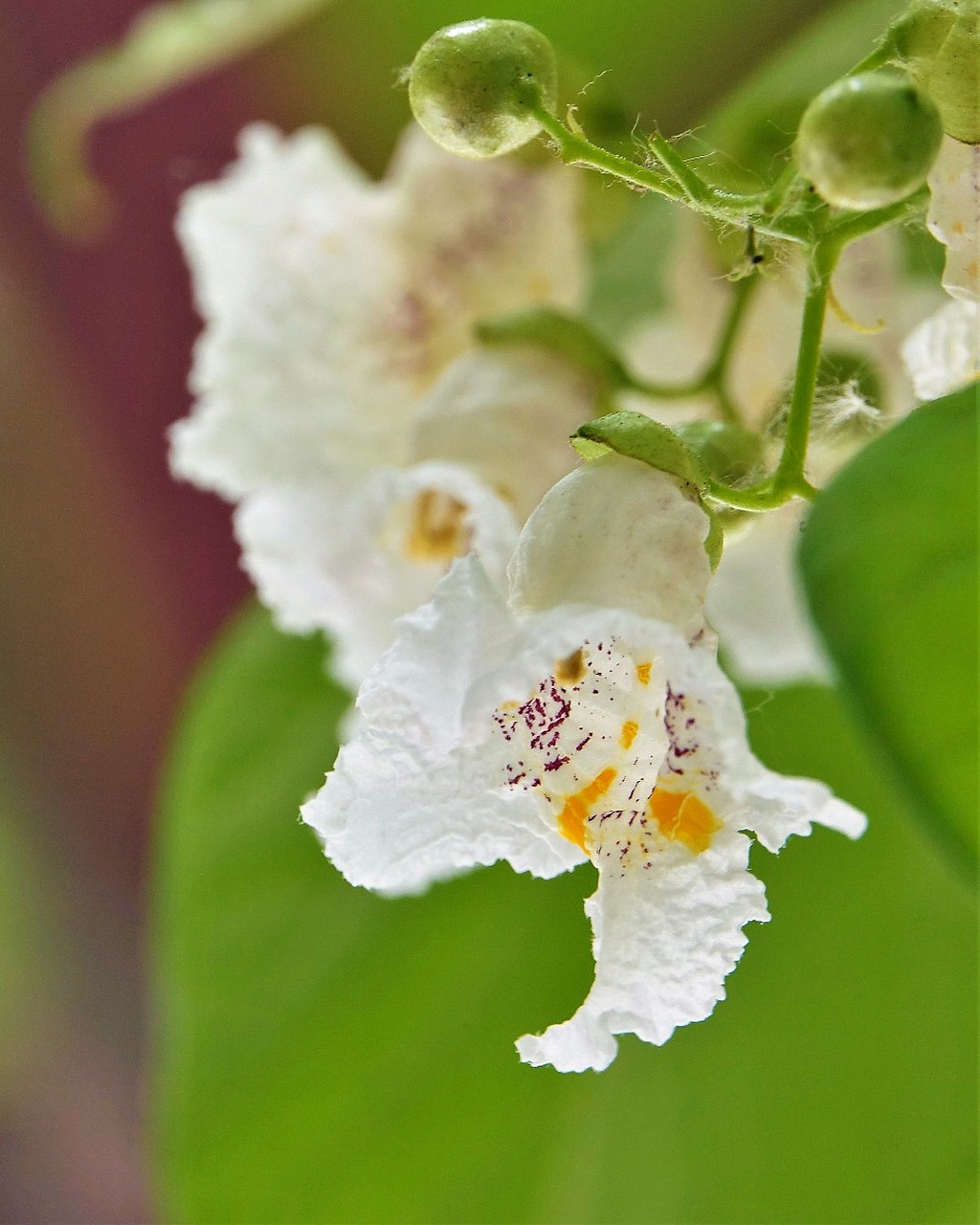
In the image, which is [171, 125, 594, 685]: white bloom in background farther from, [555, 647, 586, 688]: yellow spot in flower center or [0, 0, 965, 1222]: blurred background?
[0, 0, 965, 1222]: blurred background

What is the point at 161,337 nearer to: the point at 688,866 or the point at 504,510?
the point at 504,510

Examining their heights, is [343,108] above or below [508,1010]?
above

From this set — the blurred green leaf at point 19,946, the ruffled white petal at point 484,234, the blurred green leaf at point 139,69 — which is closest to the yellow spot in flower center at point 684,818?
the ruffled white petal at point 484,234

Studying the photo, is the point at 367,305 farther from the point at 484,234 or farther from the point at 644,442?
the point at 644,442

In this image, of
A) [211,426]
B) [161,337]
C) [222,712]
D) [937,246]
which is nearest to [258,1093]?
[222,712]

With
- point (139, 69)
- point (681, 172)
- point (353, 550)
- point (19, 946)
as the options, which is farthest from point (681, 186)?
point (19, 946)

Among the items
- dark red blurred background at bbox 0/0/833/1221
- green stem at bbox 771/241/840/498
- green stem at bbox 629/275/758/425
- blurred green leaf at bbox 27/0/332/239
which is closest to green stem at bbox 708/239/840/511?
green stem at bbox 771/241/840/498
